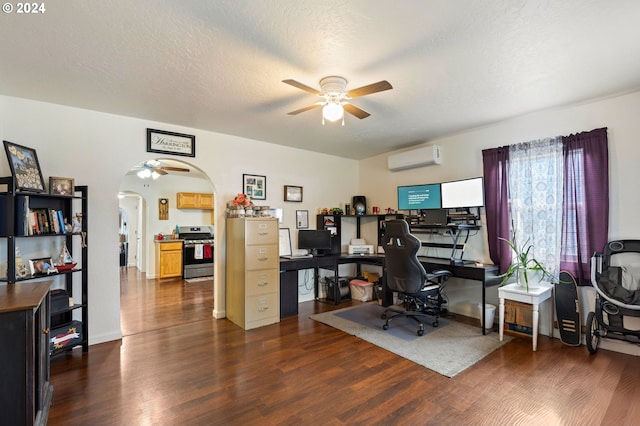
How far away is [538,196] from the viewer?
346cm

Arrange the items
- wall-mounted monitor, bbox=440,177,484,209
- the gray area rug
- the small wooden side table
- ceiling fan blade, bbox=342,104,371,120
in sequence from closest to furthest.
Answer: ceiling fan blade, bbox=342,104,371,120
the gray area rug
the small wooden side table
wall-mounted monitor, bbox=440,177,484,209

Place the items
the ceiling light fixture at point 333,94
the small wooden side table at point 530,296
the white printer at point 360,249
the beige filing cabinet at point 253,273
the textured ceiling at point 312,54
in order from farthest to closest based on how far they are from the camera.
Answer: the white printer at point 360,249
the beige filing cabinet at point 253,273
the small wooden side table at point 530,296
the ceiling light fixture at point 333,94
the textured ceiling at point 312,54

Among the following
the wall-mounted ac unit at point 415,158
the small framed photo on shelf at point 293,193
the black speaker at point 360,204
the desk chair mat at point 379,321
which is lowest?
the desk chair mat at point 379,321

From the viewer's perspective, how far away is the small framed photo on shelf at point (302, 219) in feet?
16.4

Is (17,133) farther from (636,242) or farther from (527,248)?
(636,242)

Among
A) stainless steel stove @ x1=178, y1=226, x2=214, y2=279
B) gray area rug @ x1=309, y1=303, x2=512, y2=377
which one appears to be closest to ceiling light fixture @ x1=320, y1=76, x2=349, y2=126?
gray area rug @ x1=309, y1=303, x2=512, y2=377

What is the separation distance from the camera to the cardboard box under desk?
329cm

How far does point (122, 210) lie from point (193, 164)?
776 centimetres

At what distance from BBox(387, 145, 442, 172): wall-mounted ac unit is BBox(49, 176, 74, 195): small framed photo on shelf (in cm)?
418

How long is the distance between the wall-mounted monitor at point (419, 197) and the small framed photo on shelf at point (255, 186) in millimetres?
2157

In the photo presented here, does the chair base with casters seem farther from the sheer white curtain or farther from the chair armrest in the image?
the sheer white curtain

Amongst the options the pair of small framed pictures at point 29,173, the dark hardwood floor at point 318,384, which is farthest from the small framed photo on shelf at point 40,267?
the dark hardwood floor at point 318,384

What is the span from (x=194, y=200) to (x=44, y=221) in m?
4.93

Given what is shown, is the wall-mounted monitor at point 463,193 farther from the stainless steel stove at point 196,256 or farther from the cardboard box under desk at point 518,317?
the stainless steel stove at point 196,256
